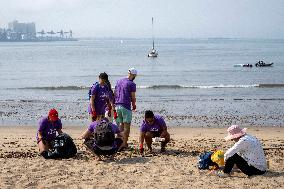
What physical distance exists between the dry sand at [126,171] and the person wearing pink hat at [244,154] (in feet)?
0.50

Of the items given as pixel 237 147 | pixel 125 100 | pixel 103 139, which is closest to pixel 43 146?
pixel 103 139

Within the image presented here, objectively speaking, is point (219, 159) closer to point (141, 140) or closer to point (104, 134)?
point (141, 140)

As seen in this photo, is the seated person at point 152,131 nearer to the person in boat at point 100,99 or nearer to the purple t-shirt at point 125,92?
the purple t-shirt at point 125,92

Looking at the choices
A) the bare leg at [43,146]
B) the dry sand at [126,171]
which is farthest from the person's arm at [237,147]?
the bare leg at [43,146]

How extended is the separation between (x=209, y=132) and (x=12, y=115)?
8.26m

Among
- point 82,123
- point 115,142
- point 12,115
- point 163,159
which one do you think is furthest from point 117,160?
point 12,115

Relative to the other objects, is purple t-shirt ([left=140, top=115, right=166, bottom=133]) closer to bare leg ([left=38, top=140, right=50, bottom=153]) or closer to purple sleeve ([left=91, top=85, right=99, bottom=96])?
purple sleeve ([left=91, top=85, right=99, bottom=96])

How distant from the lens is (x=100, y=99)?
31.0ft

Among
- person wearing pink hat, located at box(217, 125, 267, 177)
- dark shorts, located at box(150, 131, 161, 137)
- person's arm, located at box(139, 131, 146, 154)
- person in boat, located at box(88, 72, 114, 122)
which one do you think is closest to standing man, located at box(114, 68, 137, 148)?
person in boat, located at box(88, 72, 114, 122)

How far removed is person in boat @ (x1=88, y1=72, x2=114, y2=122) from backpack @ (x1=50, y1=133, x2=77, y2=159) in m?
0.86

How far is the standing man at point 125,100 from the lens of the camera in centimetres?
948

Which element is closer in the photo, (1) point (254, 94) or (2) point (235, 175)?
(2) point (235, 175)

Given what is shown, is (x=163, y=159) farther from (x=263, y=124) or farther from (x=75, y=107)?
(x=75, y=107)

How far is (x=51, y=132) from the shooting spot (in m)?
9.16
